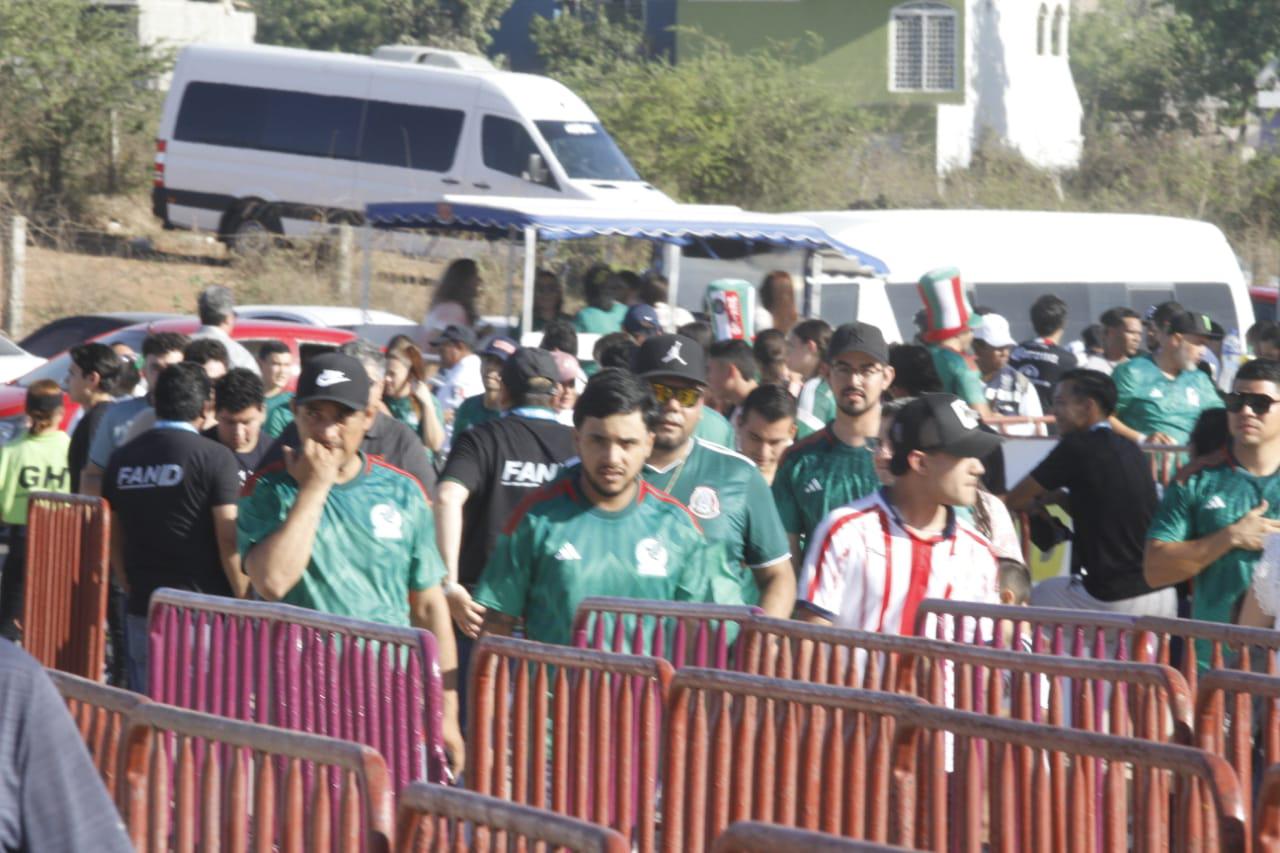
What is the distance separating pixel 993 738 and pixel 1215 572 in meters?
3.42

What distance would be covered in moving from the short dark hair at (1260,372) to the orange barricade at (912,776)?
11.6 feet

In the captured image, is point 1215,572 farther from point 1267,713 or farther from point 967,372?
point 967,372

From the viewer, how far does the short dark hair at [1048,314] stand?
14.9 m

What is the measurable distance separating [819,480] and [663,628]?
6.79ft

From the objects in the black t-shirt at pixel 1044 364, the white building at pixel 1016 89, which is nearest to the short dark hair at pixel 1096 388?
the black t-shirt at pixel 1044 364

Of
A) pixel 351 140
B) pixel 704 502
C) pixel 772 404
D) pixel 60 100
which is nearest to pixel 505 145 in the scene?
pixel 351 140

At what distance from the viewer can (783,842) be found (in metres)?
3.26

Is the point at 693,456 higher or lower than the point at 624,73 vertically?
lower

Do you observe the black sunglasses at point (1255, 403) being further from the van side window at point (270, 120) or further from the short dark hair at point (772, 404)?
the van side window at point (270, 120)

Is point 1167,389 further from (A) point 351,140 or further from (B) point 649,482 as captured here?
(A) point 351,140

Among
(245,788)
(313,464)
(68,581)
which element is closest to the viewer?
(245,788)

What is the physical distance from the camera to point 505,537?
6039 mm

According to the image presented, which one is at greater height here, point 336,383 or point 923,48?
point 923,48

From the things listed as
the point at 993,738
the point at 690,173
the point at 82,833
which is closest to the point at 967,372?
the point at 993,738
